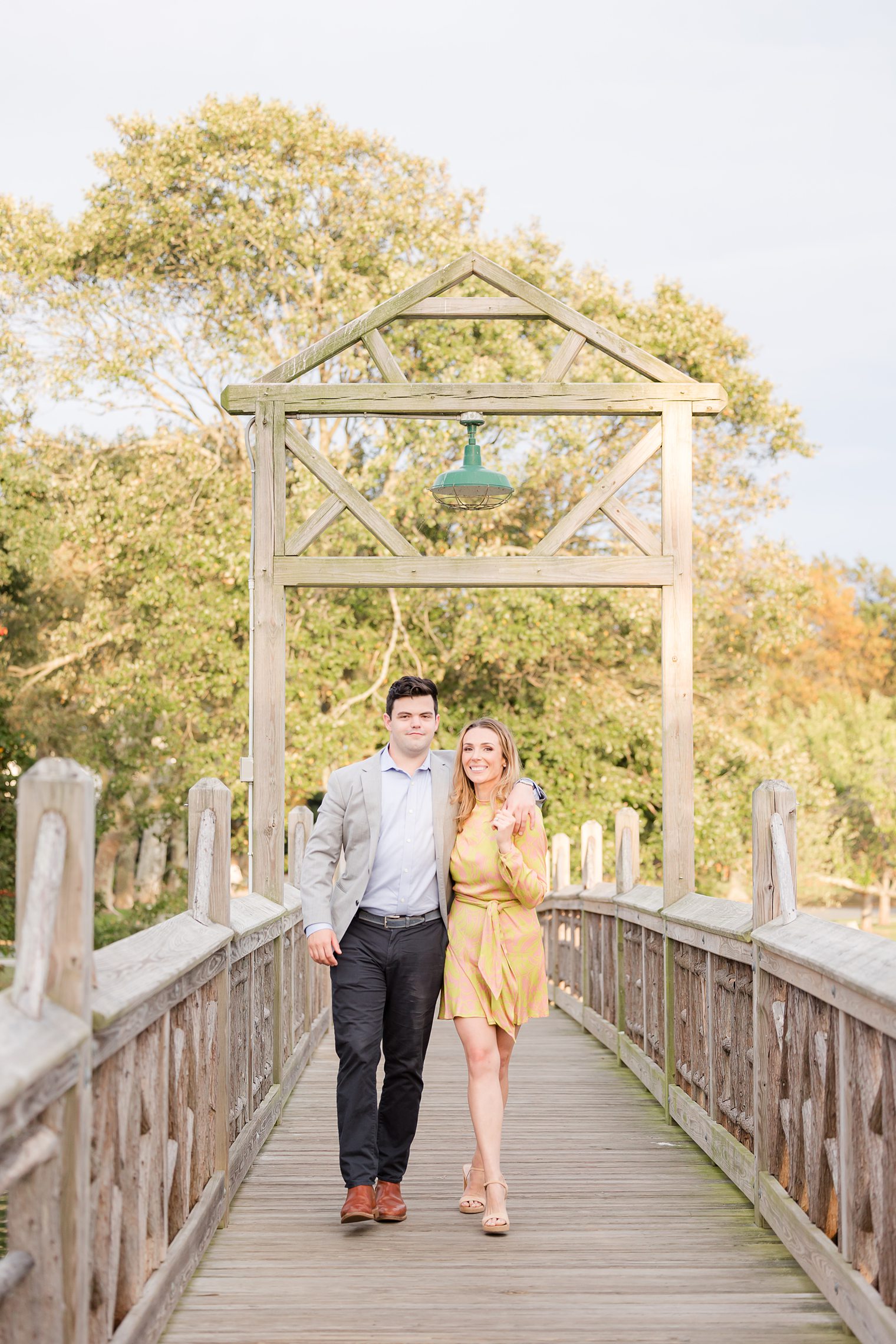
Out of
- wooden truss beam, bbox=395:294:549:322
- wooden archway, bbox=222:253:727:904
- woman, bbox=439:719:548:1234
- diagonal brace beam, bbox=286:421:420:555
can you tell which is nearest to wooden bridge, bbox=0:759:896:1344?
woman, bbox=439:719:548:1234

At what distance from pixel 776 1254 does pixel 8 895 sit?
1372cm

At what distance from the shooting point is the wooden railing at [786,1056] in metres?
3.51

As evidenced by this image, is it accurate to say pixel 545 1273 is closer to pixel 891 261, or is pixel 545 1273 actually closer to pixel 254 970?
pixel 254 970

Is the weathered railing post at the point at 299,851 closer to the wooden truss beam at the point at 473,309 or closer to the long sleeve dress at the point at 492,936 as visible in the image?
the wooden truss beam at the point at 473,309

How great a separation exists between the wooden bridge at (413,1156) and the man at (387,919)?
0.30 metres

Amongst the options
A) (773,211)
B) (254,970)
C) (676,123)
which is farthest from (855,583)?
(254,970)

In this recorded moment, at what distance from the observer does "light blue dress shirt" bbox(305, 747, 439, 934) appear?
16.0 ft

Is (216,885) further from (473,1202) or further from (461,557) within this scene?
(461,557)

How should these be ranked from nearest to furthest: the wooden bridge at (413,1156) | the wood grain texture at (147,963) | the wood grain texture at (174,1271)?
the wooden bridge at (413,1156), the wood grain texture at (147,963), the wood grain texture at (174,1271)

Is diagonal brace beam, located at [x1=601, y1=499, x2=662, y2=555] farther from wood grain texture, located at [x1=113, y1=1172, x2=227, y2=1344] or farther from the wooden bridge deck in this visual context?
wood grain texture, located at [x1=113, y1=1172, x2=227, y2=1344]

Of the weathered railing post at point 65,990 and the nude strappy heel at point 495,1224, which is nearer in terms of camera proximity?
the weathered railing post at point 65,990

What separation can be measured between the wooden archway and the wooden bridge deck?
1949 mm

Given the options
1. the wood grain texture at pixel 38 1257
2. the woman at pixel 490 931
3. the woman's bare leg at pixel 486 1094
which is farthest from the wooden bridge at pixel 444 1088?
the woman at pixel 490 931

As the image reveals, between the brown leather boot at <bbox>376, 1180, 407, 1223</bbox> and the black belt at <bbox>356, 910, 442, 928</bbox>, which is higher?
the black belt at <bbox>356, 910, 442, 928</bbox>
